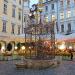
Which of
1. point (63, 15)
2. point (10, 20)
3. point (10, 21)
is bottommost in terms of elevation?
point (10, 21)

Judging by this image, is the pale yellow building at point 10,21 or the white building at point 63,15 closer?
the pale yellow building at point 10,21

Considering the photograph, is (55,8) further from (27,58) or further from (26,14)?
(27,58)

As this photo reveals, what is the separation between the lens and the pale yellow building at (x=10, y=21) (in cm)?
3569

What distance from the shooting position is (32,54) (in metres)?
18.9

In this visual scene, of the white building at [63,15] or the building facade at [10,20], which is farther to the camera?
the white building at [63,15]

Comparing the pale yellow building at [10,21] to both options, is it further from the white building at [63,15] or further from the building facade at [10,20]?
the white building at [63,15]

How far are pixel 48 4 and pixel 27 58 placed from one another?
43.8 m

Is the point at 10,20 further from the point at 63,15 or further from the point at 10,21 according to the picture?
the point at 63,15

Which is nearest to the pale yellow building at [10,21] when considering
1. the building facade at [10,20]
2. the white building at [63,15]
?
the building facade at [10,20]

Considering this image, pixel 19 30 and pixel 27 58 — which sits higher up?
pixel 19 30

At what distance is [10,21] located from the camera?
1522 inches

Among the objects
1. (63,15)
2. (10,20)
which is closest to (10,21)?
(10,20)

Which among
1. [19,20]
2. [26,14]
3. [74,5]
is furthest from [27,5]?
[74,5]

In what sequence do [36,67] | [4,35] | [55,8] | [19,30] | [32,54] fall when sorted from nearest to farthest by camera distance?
[36,67]
[32,54]
[4,35]
[19,30]
[55,8]
